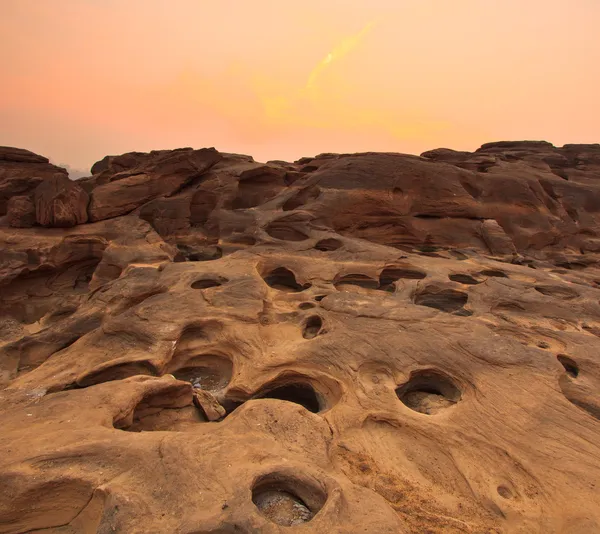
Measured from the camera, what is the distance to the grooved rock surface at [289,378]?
10.1 ft

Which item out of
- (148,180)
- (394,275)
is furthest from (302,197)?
(148,180)

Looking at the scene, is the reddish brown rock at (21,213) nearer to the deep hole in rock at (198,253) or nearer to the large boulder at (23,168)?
the large boulder at (23,168)

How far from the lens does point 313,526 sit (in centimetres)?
275

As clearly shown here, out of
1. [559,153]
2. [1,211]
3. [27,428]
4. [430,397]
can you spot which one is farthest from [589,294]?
[559,153]

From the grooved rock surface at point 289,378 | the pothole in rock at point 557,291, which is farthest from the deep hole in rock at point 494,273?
the pothole in rock at point 557,291

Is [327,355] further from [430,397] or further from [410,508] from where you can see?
Answer: [410,508]

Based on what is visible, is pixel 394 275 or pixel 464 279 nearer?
pixel 464 279

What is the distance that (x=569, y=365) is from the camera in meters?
5.68

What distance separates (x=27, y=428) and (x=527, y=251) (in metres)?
14.9

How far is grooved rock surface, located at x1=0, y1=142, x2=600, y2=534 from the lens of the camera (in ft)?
10.1

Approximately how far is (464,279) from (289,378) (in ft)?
18.7

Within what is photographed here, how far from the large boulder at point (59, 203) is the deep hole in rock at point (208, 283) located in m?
5.36

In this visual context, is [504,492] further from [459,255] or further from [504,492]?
[459,255]

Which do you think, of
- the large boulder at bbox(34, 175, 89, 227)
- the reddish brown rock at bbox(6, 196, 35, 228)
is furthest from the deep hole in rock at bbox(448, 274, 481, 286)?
the reddish brown rock at bbox(6, 196, 35, 228)
